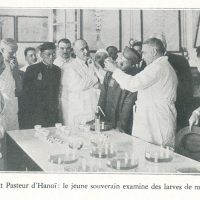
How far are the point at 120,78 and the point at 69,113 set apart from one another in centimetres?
61

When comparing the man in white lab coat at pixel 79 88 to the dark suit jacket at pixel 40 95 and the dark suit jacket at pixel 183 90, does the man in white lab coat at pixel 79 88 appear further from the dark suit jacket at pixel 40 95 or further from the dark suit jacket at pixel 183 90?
the dark suit jacket at pixel 183 90

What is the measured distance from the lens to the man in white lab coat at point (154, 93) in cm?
167

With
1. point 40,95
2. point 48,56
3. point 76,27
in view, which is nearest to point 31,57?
point 48,56

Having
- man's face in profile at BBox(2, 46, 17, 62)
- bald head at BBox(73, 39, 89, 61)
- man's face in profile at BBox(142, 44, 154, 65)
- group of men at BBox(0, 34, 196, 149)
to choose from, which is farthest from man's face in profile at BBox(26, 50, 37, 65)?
man's face in profile at BBox(142, 44, 154, 65)

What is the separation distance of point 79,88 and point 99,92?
0.40 ft

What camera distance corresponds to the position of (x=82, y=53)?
216cm

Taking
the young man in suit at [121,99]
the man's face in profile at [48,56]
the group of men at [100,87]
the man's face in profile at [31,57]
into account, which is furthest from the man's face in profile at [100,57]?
the man's face in profile at [31,57]

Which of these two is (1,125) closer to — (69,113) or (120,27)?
(69,113)

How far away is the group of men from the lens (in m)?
→ 1.71

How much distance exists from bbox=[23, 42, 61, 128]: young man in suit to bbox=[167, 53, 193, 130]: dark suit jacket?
0.66 meters

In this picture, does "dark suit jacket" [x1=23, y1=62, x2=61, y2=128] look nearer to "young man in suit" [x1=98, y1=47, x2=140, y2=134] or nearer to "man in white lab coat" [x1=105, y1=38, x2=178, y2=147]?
"young man in suit" [x1=98, y1=47, x2=140, y2=134]

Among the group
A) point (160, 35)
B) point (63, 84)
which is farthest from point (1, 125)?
point (160, 35)
